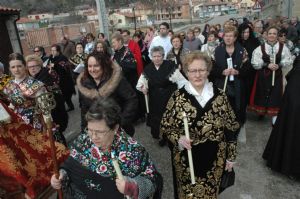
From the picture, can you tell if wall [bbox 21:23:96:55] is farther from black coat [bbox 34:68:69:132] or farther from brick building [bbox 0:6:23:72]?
black coat [bbox 34:68:69:132]

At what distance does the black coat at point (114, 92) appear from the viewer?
3.56 m

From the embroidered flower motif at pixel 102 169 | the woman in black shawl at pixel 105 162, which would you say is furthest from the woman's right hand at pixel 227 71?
the embroidered flower motif at pixel 102 169

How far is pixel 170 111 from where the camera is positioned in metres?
3.02

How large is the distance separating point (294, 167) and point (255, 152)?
1.08 m

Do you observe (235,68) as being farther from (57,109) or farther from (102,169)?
(102,169)

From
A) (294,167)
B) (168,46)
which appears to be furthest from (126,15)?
(294,167)

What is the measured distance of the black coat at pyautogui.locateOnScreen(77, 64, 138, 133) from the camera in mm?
3557

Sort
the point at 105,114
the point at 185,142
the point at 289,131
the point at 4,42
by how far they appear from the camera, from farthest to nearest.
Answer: the point at 4,42 → the point at 289,131 → the point at 185,142 → the point at 105,114

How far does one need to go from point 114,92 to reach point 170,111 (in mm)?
902

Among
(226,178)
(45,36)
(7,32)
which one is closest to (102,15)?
(7,32)

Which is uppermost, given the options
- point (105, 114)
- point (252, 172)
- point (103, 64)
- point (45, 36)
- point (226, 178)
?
point (103, 64)

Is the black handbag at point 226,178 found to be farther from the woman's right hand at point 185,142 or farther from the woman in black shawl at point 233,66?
the woman in black shawl at point 233,66

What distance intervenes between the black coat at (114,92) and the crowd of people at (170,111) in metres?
0.01

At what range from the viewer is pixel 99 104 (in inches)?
89.7
